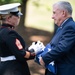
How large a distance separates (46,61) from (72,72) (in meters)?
0.35

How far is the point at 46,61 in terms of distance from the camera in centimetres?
437

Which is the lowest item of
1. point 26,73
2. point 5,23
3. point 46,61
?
point 26,73

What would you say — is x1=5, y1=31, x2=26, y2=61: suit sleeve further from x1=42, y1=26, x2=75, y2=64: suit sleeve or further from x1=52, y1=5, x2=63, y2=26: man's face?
x1=52, y1=5, x2=63, y2=26: man's face

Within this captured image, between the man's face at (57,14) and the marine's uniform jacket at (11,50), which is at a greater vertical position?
the man's face at (57,14)

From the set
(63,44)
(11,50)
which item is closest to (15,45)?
(11,50)

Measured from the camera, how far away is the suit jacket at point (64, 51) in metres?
4.27

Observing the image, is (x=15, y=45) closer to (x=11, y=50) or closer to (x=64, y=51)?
(x=11, y=50)

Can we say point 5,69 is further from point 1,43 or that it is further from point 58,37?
point 58,37

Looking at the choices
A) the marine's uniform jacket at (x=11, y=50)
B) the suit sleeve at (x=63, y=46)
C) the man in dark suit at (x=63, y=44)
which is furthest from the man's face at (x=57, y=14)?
the marine's uniform jacket at (x=11, y=50)

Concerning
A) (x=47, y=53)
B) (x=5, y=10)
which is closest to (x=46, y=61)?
(x=47, y=53)

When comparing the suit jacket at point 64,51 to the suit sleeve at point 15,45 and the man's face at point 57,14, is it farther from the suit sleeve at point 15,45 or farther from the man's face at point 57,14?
the suit sleeve at point 15,45

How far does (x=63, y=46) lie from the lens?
4266 millimetres

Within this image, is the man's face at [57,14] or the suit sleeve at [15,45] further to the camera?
the suit sleeve at [15,45]

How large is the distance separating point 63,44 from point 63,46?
2 cm
